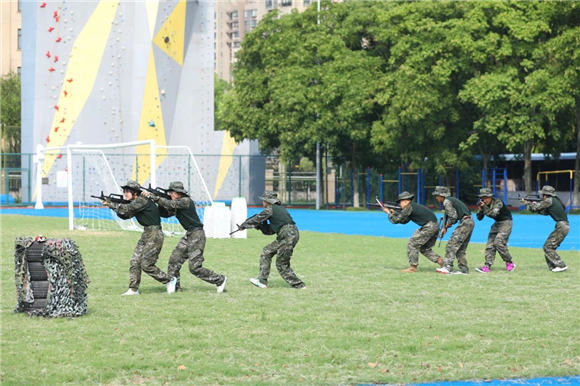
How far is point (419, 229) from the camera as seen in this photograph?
63.5 feet

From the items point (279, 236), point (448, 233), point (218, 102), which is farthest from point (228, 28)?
point (279, 236)

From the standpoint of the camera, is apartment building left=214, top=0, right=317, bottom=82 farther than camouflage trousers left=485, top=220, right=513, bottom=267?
Yes

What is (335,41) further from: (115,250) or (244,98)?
(115,250)

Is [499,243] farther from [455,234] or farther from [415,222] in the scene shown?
[415,222]

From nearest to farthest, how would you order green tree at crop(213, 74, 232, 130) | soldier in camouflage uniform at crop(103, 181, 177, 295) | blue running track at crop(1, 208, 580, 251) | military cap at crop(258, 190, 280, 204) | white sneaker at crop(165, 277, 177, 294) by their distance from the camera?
soldier in camouflage uniform at crop(103, 181, 177, 295)
white sneaker at crop(165, 277, 177, 294)
military cap at crop(258, 190, 280, 204)
blue running track at crop(1, 208, 580, 251)
green tree at crop(213, 74, 232, 130)

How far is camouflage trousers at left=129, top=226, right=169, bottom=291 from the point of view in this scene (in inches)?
603

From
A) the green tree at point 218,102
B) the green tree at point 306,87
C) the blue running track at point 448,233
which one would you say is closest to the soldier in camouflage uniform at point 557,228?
the blue running track at point 448,233

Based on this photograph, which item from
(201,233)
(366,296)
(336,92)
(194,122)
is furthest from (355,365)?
(194,122)

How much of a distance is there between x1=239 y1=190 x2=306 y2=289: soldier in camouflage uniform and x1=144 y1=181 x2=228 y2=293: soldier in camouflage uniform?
909 mm

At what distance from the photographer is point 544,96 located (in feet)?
146

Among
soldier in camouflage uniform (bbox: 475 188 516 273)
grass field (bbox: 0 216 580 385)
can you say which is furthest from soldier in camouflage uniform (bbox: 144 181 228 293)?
soldier in camouflage uniform (bbox: 475 188 516 273)

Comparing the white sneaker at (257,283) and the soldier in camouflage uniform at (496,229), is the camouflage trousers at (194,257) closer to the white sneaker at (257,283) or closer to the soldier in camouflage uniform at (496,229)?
the white sneaker at (257,283)

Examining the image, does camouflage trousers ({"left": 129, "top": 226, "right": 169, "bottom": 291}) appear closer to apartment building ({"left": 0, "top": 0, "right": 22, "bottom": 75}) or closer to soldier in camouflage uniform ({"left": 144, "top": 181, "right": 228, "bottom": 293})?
soldier in camouflage uniform ({"left": 144, "top": 181, "right": 228, "bottom": 293})

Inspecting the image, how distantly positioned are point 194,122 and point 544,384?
53764mm
